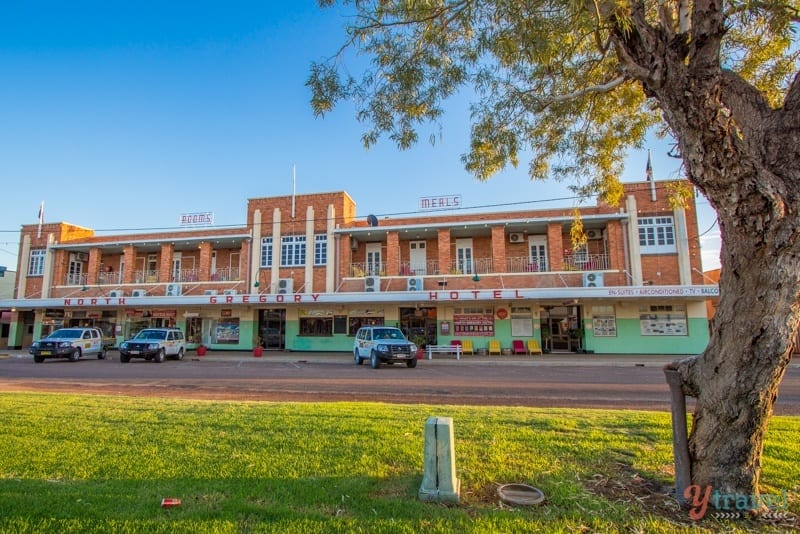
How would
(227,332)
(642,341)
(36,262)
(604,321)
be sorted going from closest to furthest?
1. (642,341)
2. (604,321)
3. (227,332)
4. (36,262)

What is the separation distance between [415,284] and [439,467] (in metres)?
23.1

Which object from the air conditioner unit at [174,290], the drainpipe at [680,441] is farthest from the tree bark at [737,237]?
the air conditioner unit at [174,290]

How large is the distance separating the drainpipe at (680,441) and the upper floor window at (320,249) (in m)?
26.6

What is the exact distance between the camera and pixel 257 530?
3.19 m

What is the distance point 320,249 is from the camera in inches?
1177

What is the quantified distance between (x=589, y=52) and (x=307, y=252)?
24.2 m

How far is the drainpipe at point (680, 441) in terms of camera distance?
3883 millimetres

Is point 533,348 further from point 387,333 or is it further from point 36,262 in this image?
point 36,262

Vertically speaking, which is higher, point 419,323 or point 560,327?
point 419,323

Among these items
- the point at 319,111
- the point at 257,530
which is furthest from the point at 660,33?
the point at 257,530

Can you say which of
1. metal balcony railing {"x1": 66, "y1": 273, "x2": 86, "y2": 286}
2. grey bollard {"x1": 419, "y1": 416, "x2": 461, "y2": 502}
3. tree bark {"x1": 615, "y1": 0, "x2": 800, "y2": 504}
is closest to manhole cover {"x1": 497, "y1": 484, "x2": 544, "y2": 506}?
grey bollard {"x1": 419, "y1": 416, "x2": 461, "y2": 502}

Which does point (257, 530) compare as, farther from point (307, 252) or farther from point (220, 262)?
point (220, 262)

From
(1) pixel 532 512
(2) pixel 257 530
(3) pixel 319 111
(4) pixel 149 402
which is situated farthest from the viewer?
(4) pixel 149 402

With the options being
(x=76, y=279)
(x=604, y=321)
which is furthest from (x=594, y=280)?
(x=76, y=279)
